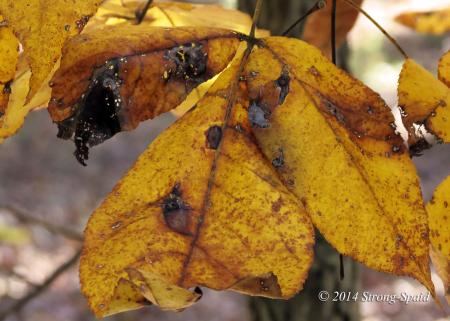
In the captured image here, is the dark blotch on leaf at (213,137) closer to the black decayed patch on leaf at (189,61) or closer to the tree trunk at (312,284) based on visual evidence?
the black decayed patch on leaf at (189,61)

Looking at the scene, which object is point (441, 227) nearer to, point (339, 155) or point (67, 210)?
point (339, 155)

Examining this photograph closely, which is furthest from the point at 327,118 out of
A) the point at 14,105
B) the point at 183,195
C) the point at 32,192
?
the point at 32,192

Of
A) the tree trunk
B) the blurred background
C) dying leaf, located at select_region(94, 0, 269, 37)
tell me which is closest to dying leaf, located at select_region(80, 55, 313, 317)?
dying leaf, located at select_region(94, 0, 269, 37)

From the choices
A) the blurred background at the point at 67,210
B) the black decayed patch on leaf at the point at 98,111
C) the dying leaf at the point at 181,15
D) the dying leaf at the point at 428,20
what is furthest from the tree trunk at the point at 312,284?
the blurred background at the point at 67,210

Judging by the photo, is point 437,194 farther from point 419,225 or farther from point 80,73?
A: point 80,73

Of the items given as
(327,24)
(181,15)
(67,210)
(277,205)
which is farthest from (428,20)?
(67,210)

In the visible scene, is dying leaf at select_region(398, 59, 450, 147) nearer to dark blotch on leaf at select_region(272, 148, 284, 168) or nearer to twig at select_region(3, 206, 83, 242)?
dark blotch on leaf at select_region(272, 148, 284, 168)
